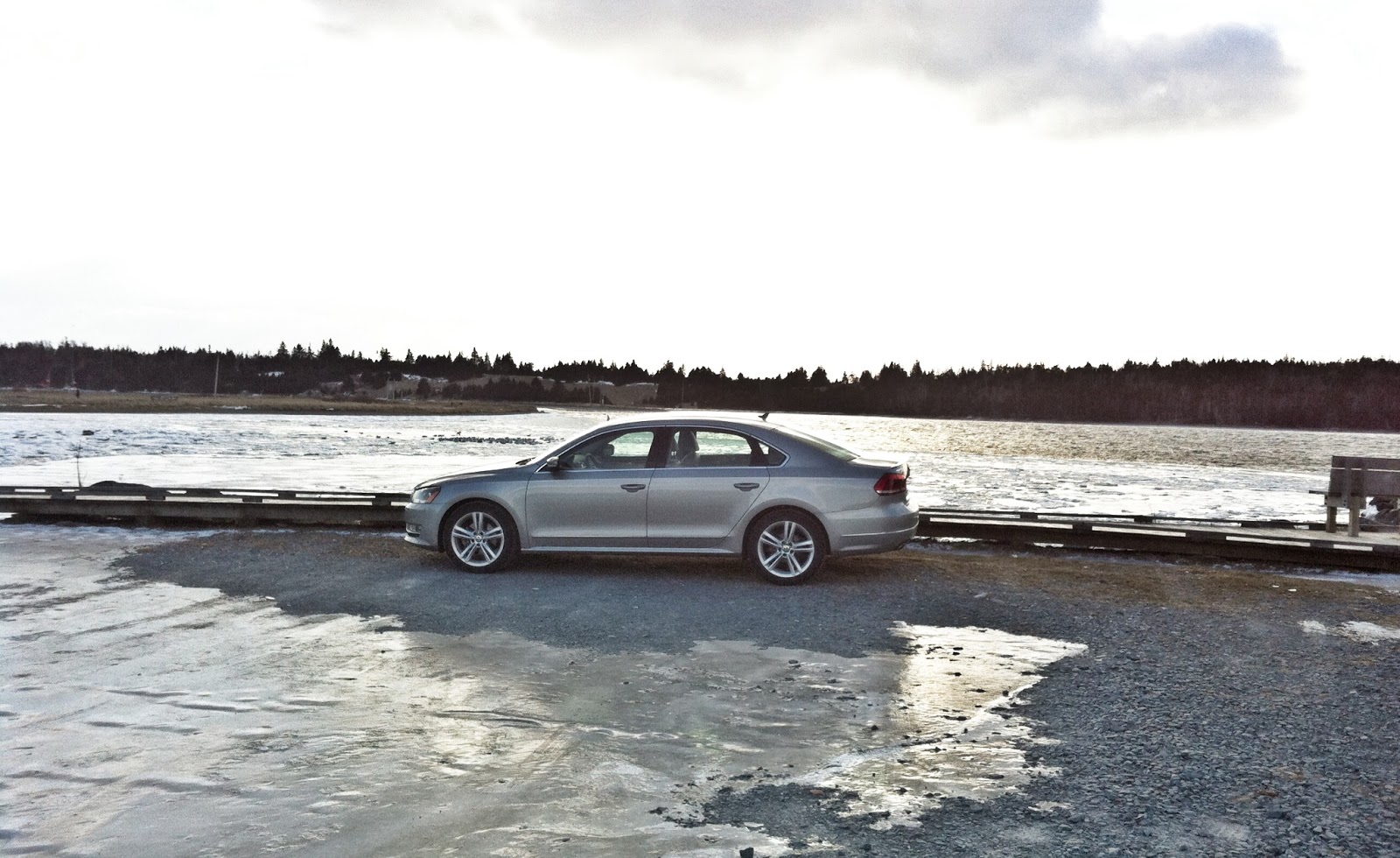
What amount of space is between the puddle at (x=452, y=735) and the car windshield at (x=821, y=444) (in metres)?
2.61

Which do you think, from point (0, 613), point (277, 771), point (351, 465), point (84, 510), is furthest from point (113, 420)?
point (277, 771)

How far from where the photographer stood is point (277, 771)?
5109mm

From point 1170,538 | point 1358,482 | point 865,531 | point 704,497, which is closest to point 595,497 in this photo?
point 704,497

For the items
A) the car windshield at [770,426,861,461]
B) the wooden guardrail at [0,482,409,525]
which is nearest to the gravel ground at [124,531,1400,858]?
the wooden guardrail at [0,482,409,525]

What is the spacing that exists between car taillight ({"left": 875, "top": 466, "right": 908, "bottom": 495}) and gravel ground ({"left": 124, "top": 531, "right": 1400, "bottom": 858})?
93 cm

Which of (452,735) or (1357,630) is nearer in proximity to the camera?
(452,735)

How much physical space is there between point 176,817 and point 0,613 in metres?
5.57

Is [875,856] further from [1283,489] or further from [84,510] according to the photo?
[1283,489]

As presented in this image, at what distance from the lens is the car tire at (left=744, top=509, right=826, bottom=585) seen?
10703mm

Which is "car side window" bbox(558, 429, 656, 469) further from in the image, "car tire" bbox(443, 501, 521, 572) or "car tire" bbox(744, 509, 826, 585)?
"car tire" bbox(744, 509, 826, 585)

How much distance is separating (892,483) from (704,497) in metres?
1.88

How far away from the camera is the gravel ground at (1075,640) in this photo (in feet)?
14.9

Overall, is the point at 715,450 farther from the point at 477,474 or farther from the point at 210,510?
the point at 210,510

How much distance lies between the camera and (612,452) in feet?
36.9
